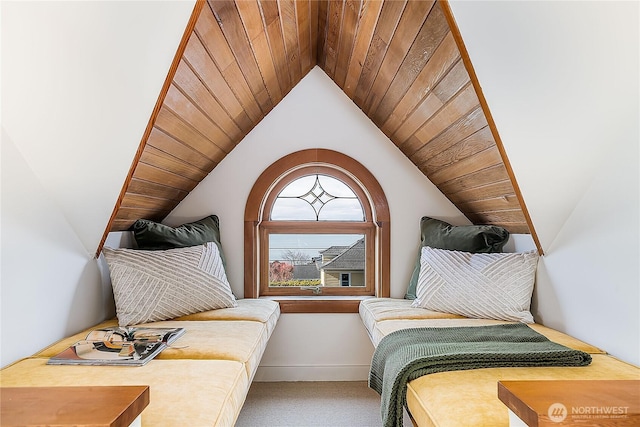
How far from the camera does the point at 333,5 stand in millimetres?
2195

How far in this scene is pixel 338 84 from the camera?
3.05 meters

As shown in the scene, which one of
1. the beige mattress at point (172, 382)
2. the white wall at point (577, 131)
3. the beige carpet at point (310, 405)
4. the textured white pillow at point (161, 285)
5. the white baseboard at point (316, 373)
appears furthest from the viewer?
the white baseboard at point (316, 373)

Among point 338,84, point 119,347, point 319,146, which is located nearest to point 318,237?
point 319,146

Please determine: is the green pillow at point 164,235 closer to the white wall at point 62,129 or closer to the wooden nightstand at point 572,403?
the white wall at point 62,129

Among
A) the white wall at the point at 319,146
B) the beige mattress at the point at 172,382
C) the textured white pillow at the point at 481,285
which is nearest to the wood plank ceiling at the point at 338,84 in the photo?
the white wall at the point at 319,146

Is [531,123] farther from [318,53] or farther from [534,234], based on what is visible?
[318,53]

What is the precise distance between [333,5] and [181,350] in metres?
1.76

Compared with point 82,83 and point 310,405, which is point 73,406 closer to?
point 82,83

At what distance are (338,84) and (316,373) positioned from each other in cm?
200

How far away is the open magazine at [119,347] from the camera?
157 centimetres

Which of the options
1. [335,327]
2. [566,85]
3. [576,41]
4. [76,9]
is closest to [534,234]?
[566,85]

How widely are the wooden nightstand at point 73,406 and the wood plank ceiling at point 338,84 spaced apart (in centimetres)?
122

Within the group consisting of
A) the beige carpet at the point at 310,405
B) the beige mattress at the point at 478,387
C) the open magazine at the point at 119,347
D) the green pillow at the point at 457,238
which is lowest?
the beige carpet at the point at 310,405

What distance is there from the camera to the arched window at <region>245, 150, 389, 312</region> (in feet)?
10.6
